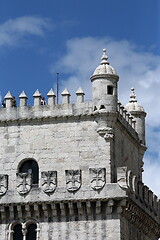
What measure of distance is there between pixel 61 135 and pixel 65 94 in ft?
7.28

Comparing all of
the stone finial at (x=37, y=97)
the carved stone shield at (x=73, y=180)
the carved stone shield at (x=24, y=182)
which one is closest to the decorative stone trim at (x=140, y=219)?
the carved stone shield at (x=73, y=180)

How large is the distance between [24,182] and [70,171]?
250cm

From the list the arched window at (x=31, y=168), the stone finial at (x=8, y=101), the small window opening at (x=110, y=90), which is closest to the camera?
the small window opening at (x=110, y=90)

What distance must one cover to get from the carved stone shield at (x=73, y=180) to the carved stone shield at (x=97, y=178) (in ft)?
2.23

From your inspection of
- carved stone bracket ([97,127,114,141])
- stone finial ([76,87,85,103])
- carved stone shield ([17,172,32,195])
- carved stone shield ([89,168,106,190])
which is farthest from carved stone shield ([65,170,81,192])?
stone finial ([76,87,85,103])

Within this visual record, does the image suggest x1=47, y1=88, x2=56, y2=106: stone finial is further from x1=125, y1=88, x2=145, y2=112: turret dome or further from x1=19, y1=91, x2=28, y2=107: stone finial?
x1=125, y1=88, x2=145, y2=112: turret dome

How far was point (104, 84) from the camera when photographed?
48.6 m

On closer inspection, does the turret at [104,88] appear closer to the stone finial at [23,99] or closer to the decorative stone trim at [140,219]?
the stone finial at [23,99]

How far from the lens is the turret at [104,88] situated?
4831 centimetres

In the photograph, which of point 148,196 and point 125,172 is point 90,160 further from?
point 148,196

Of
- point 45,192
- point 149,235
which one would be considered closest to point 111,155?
point 45,192

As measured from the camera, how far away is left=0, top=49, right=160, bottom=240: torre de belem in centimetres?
4641

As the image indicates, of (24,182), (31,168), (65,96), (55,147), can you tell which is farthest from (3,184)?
(65,96)

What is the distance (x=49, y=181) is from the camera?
47062 mm
